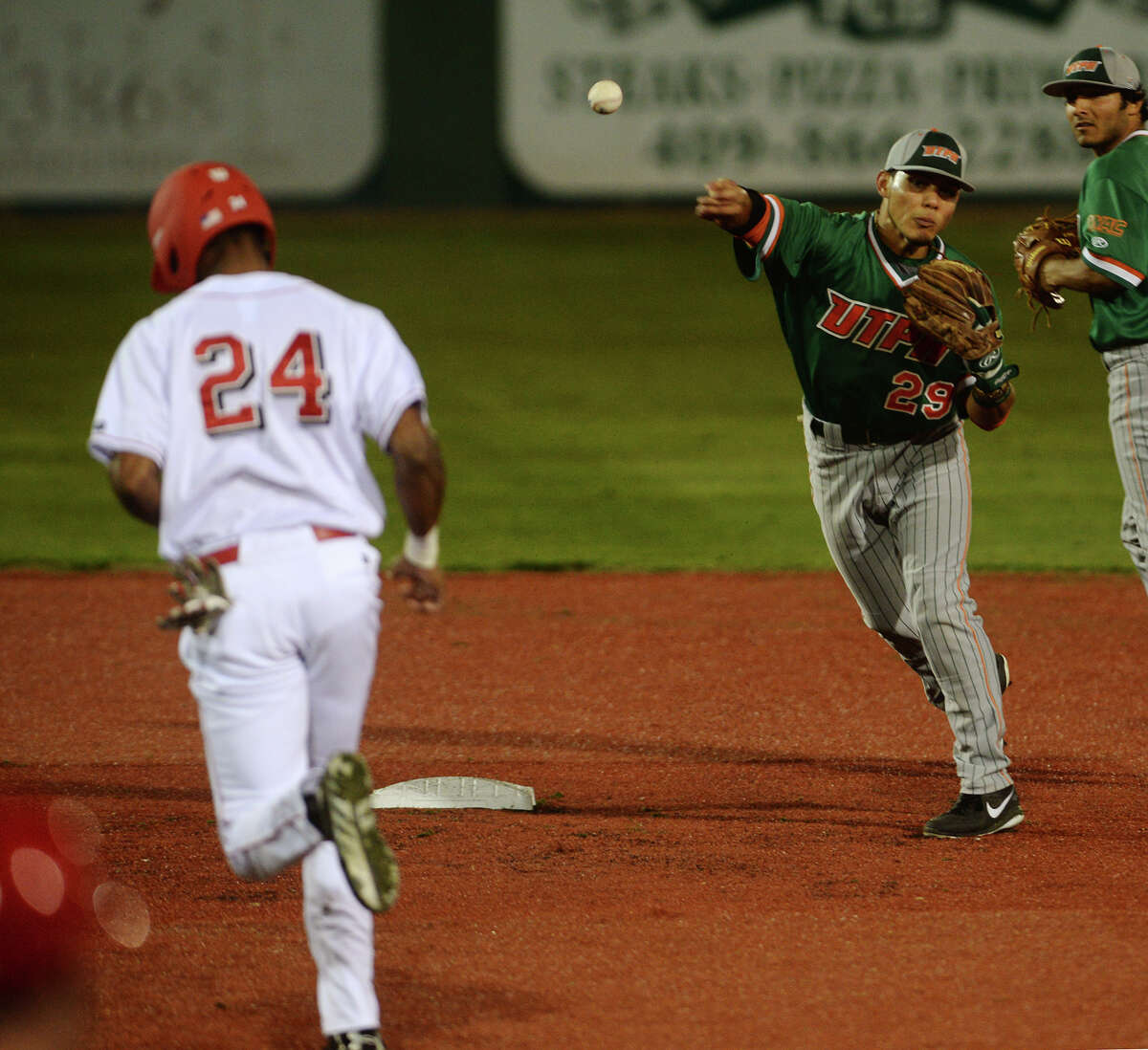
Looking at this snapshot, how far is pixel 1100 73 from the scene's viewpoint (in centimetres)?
543

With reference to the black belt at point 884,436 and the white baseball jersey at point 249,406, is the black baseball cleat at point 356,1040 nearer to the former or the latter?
the white baseball jersey at point 249,406

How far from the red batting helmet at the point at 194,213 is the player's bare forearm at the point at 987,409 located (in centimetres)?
247

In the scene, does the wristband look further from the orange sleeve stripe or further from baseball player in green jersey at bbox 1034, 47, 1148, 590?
baseball player in green jersey at bbox 1034, 47, 1148, 590

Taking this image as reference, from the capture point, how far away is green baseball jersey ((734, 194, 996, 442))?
502cm

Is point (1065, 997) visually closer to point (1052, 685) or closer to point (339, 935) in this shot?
point (339, 935)

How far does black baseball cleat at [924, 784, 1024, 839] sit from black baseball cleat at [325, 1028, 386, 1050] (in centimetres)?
227

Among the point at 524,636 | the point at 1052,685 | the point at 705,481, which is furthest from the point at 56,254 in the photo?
the point at 1052,685

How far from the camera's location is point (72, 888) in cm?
203

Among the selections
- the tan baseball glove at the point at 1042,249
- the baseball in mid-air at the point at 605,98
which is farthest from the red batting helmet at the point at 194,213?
the tan baseball glove at the point at 1042,249

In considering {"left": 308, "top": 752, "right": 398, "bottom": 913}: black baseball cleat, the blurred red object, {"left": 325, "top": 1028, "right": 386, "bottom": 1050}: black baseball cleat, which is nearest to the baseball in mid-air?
{"left": 308, "top": 752, "right": 398, "bottom": 913}: black baseball cleat

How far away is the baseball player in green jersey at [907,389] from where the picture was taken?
197 inches

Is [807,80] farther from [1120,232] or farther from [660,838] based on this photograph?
[660,838]

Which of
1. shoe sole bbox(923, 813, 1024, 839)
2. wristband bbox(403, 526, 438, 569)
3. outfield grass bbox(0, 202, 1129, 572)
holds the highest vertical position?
wristband bbox(403, 526, 438, 569)

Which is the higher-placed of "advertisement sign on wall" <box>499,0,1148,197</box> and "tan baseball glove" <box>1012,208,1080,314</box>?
"tan baseball glove" <box>1012,208,1080,314</box>
